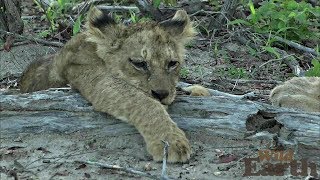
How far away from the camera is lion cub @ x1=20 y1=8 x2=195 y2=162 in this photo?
4.38m

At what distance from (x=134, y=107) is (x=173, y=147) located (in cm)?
49

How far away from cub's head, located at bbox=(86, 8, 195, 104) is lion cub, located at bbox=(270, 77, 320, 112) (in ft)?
2.65

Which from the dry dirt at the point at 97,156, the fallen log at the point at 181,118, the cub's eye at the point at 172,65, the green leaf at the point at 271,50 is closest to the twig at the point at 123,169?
the dry dirt at the point at 97,156

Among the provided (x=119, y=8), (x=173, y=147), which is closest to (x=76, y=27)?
(x=119, y=8)

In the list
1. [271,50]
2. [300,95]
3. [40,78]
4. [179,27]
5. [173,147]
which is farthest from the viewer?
[271,50]

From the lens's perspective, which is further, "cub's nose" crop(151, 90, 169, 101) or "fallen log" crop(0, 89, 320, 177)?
"cub's nose" crop(151, 90, 169, 101)

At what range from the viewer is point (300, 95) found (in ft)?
17.4

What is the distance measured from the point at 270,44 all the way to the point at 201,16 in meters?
1.13

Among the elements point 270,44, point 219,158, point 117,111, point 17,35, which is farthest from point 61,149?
point 270,44

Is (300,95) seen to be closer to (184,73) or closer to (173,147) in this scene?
(173,147)

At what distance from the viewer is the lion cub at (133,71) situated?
438 centimetres

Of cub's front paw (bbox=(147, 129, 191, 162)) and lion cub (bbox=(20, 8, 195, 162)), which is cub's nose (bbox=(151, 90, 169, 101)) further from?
Answer: cub's front paw (bbox=(147, 129, 191, 162))

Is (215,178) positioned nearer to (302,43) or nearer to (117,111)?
(117,111)

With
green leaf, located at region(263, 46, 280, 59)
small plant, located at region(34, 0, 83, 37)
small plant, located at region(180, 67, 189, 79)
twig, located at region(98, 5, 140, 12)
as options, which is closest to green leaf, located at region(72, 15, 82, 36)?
small plant, located at region(34, 0, 83, 37)
